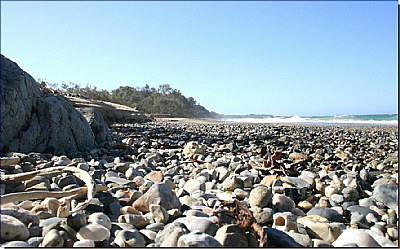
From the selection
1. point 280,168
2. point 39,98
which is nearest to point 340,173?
point 280,168

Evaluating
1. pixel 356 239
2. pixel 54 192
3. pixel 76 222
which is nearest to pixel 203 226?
pixel 76 222

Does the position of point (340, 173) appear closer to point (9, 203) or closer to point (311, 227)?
point (311, 227)

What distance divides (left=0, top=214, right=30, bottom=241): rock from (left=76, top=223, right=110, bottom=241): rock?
23 centimetres

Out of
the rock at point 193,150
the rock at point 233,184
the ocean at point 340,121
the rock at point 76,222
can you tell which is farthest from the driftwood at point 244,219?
the ocean at point 340,121

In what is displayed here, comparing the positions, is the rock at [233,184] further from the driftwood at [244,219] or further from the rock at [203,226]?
the rock at [203,226]

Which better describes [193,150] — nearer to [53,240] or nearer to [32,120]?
[32,120]

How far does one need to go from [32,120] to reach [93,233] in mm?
3277

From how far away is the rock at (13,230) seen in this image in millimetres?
1299

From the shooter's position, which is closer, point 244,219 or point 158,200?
point 244,219

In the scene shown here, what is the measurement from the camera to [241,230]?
1.33 metres

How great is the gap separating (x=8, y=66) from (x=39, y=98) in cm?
55

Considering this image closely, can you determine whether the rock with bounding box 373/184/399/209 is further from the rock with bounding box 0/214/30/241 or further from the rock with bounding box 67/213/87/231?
the rock with bounding box 0/214/30/241

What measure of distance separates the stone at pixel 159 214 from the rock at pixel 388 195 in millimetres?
1460

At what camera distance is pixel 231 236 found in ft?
4.18
